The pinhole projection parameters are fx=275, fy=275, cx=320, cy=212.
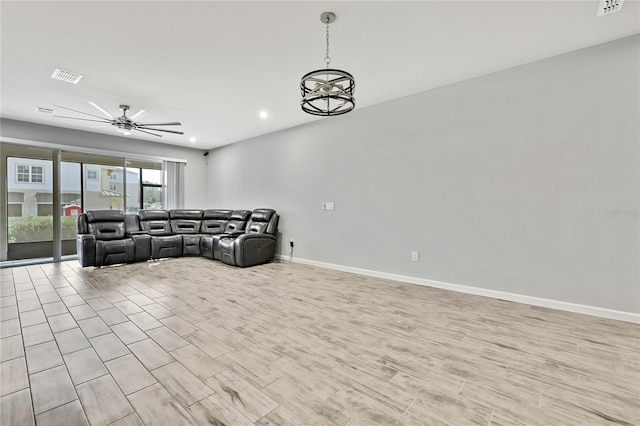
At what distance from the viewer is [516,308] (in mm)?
3021

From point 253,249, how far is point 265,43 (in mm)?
3480

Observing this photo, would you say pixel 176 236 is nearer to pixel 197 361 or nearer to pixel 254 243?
pixel 254 243

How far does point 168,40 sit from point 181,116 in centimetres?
255

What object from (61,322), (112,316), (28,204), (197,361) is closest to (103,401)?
(197,361)

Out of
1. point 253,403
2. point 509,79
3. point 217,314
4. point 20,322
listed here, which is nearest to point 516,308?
point 509,79

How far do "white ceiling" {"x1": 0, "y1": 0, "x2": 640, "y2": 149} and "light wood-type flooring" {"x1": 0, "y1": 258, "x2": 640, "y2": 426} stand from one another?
2.72 m

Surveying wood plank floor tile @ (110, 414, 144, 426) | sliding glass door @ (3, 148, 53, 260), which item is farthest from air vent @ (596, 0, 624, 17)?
sliding glass door @ (3, 148, 53, 260)

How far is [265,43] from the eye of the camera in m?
2.71

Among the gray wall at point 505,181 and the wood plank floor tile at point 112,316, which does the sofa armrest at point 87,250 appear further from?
the gray wall at point 505,181

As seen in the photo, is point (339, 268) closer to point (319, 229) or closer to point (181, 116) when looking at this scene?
point (319, 229)

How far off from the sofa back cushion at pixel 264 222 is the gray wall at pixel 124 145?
9.68 ft

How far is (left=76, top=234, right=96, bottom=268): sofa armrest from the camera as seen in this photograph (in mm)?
4816

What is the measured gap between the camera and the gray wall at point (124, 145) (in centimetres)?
520

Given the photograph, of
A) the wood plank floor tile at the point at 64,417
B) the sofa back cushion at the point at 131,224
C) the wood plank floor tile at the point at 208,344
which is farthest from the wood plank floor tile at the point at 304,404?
the sofa back cushion at the point at 131,224
